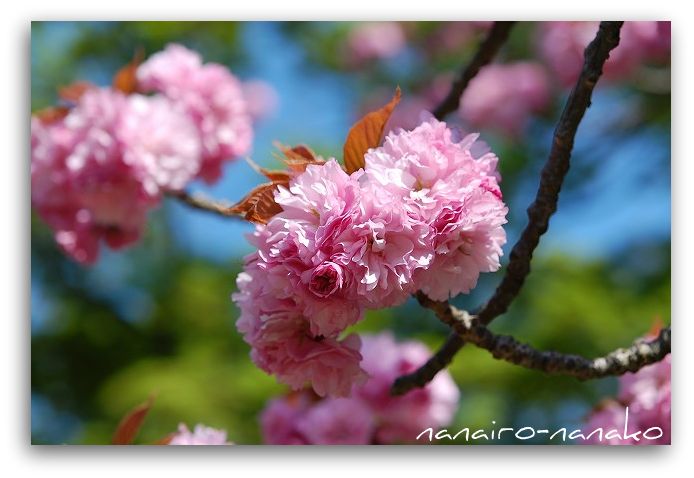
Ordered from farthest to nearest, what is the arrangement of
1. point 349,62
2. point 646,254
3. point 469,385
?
1. point 349,62
2. point 469,385
3. point 646,254

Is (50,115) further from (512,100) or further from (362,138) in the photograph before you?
(512,100)

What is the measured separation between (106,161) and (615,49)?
115 centimetres

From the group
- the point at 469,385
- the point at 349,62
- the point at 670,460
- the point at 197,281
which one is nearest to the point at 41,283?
the point at 197,281

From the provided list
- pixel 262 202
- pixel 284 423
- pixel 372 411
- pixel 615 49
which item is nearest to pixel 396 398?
pixel 372 411

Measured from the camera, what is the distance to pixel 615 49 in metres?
1.95

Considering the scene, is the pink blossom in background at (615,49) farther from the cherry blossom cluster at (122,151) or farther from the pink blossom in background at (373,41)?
the cherry blossom cluster at (122,151)

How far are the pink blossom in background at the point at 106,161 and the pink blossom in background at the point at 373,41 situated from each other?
1458mm

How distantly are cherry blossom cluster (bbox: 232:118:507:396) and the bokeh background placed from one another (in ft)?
3.02

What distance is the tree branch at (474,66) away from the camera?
1383mm

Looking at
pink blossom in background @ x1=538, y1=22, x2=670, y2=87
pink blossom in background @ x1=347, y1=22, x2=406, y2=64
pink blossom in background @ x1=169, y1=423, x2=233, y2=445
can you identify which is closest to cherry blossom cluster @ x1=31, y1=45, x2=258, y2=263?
pink blossom in background @ x1=169, y1=423, x2=233, y2=445

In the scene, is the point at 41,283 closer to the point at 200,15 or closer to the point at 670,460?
the point at 200,15

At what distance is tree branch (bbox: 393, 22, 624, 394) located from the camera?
1030 mm

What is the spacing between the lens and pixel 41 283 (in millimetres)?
3199

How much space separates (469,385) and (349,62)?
1164 mm
